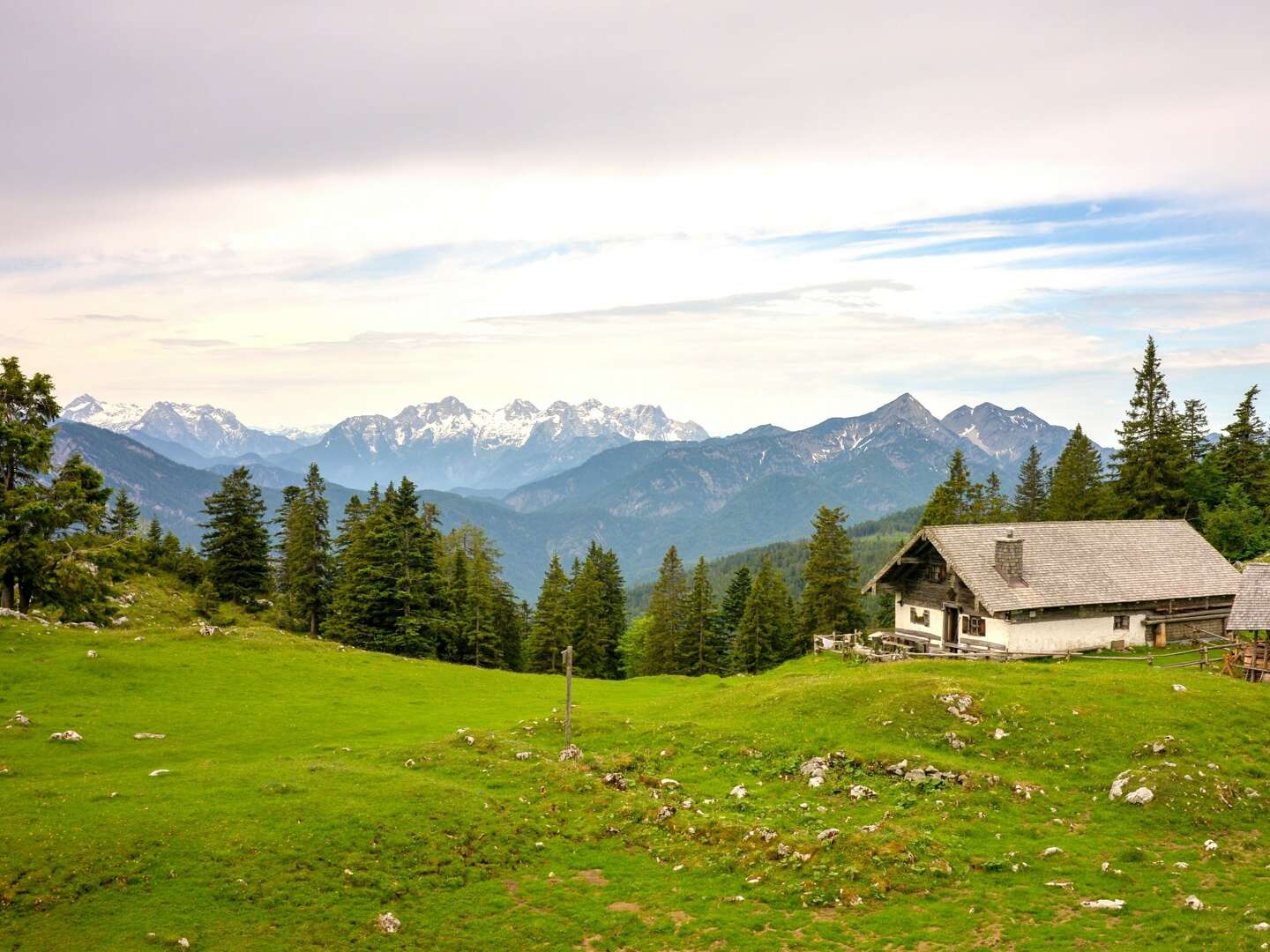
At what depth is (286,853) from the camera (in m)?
20.5

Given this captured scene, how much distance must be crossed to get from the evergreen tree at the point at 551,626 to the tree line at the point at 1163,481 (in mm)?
39589

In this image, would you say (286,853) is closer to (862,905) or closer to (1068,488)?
(862,905)

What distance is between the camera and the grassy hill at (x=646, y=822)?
1809 centimetres

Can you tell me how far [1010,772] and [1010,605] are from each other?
20.6 metres

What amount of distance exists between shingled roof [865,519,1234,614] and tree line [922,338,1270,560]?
24.1m

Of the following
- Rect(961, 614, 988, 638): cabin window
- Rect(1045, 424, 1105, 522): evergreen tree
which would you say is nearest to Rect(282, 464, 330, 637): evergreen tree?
Rect(961, 614, 988, 638): cabin window

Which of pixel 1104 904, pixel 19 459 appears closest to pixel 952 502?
pixel 1104 904

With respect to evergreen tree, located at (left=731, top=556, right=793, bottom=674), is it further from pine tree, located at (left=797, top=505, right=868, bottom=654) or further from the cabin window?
the cabin window

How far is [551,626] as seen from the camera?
286 feet

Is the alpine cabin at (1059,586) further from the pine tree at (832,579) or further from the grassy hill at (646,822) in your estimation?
the pine tree at (832,579)

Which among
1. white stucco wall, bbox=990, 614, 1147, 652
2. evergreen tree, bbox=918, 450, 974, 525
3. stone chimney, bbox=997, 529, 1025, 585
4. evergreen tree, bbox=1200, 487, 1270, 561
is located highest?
evergreen tree, bbox=918, 450, 974, 525

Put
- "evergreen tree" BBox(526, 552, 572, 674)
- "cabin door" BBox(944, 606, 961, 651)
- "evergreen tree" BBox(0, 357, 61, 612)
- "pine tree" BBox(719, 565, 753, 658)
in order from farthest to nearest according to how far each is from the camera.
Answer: "pine tree" BBox(719, 565, 753, 658) → "evergreen tree" BBox(526, 552, 572, 674) → "cabin door" BBox(944, 606, 961, 651) → "evergreen tree" BBox(0, 357, 61, 612)

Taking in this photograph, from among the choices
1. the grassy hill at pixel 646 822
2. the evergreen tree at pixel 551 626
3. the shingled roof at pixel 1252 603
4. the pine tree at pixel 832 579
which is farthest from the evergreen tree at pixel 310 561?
the shingled roof at pixel 1252 603

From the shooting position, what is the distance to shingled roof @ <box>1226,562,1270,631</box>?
121 feet
